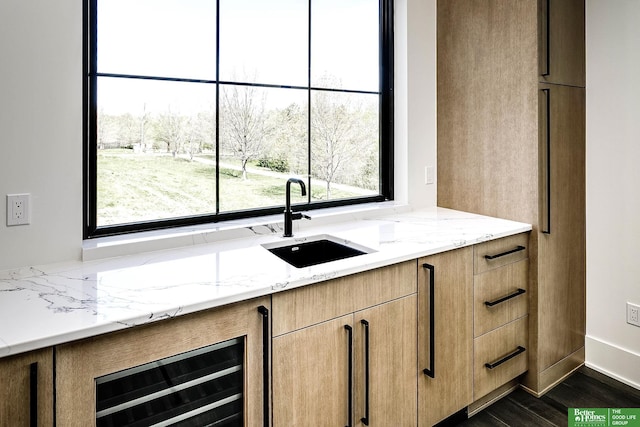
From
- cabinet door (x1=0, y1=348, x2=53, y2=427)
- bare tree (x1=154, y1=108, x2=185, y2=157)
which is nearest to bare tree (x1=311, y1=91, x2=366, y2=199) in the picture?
bare tree (x1=154, y1=108, x2=185, y2=157)

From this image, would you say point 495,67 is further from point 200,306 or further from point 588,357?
point 200,306

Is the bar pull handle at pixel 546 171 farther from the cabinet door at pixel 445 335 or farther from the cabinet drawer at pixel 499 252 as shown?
the cabinet door at pixel 445 335

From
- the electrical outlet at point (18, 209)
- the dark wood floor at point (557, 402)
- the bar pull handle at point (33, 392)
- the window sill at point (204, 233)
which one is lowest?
the dark wood floor at point (557, 402)

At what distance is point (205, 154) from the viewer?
79.7 inches

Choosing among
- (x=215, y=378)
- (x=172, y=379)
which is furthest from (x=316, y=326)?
(x=172, y=379)

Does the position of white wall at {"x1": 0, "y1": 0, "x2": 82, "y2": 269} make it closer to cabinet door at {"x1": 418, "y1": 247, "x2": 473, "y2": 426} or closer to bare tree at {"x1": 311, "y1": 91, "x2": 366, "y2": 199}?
bare tree at {"x1": 311, "y1": 91, "x2": 366, "y2": 199}

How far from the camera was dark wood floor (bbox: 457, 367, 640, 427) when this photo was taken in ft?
6.58

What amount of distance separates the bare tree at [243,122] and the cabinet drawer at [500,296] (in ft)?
4.15

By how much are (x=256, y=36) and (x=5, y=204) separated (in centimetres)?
133

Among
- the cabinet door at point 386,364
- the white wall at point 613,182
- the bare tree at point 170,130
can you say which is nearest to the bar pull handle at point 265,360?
the cabinet door at point 386,364

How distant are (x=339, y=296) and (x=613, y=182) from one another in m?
1.78

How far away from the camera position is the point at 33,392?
0.94 metres

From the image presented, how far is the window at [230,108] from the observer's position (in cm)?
174

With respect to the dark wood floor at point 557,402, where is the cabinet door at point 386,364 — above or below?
above
